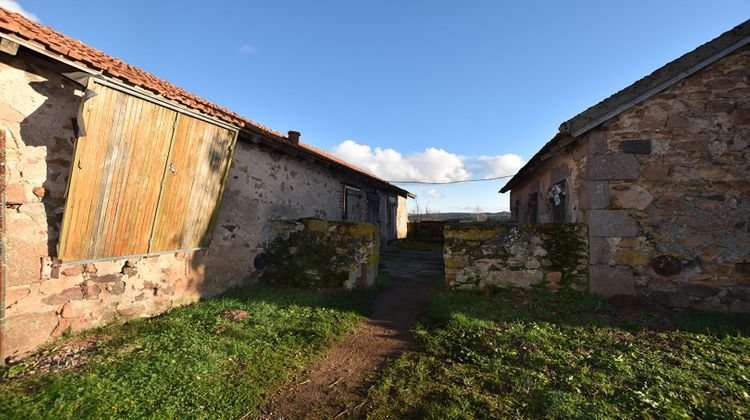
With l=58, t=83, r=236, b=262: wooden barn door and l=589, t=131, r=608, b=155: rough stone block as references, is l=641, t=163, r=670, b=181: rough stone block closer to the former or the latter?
l=589, t=131, r=608, b=155: rough stone block

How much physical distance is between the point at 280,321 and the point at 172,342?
1.30 m

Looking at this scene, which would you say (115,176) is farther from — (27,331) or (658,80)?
(658,80)

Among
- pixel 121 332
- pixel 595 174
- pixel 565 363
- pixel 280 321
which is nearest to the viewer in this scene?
pixel 565 363

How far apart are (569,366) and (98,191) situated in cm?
535

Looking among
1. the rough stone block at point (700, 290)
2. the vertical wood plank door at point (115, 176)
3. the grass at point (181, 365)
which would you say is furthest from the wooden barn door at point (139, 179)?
the rough stone block at point (700, 290)

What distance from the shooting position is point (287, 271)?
6.40m

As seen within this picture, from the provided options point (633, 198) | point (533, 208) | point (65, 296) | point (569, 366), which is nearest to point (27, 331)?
point (65, 296)

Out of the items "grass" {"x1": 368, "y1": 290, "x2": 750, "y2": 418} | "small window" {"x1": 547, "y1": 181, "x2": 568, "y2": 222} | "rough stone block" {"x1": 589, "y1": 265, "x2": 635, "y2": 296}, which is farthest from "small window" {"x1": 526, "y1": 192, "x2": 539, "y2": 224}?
"grass" {"x1": 368, "y1": 290, "x2": 750, "y2": 418}

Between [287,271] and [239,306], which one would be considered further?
[287,271]

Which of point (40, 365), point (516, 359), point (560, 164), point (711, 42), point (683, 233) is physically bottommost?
point (40, 365)

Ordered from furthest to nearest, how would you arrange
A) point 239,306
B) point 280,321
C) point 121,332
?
point 239,306, point 280,321, point 121,332

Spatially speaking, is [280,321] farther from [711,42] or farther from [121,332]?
[711,42]

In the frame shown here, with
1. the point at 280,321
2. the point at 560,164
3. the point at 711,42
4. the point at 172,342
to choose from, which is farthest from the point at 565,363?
the point at 711,42

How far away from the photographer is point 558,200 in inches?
271
